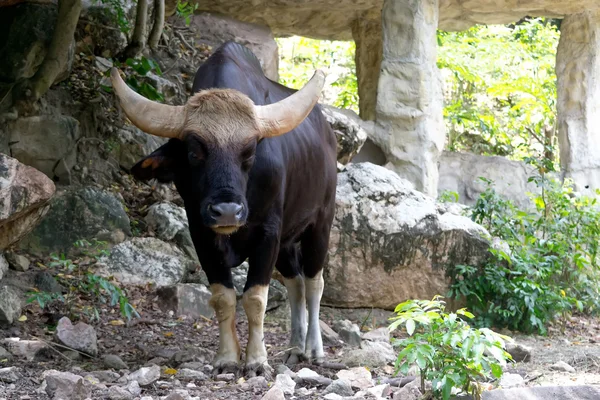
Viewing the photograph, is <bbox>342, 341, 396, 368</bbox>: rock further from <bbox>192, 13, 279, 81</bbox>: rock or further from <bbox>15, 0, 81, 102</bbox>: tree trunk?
<bbox>192, 13, 279, 81</bbox>: rock

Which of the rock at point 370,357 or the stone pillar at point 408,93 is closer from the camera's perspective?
the rock at point 370,357

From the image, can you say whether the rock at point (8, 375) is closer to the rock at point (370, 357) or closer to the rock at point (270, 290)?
the rock at point (370, 357)

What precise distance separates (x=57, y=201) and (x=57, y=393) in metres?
4.11

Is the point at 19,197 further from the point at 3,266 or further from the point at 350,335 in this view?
the point at 350,335

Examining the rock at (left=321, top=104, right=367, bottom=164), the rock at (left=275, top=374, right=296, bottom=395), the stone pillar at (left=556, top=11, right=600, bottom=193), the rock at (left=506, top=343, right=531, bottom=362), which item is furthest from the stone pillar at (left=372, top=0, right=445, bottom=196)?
the rock at (left=275, top=374, right=296, bottom=395)

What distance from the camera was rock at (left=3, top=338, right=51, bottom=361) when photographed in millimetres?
5562

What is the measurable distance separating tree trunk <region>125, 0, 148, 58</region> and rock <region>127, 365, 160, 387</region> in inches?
154

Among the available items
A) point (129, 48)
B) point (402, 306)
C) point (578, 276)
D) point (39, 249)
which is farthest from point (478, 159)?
point (402, 306)

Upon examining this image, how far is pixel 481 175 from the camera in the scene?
12547mm

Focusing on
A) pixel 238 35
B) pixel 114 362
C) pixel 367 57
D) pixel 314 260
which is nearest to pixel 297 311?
pixel 314 260

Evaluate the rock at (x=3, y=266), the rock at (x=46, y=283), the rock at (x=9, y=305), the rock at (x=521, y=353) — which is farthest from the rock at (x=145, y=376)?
the rock at (x=521, y=353)

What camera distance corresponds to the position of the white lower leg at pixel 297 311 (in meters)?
6.39

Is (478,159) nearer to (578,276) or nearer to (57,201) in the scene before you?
(578,276)

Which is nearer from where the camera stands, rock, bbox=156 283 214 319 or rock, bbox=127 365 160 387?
rock, bbox=127 365 160 387
